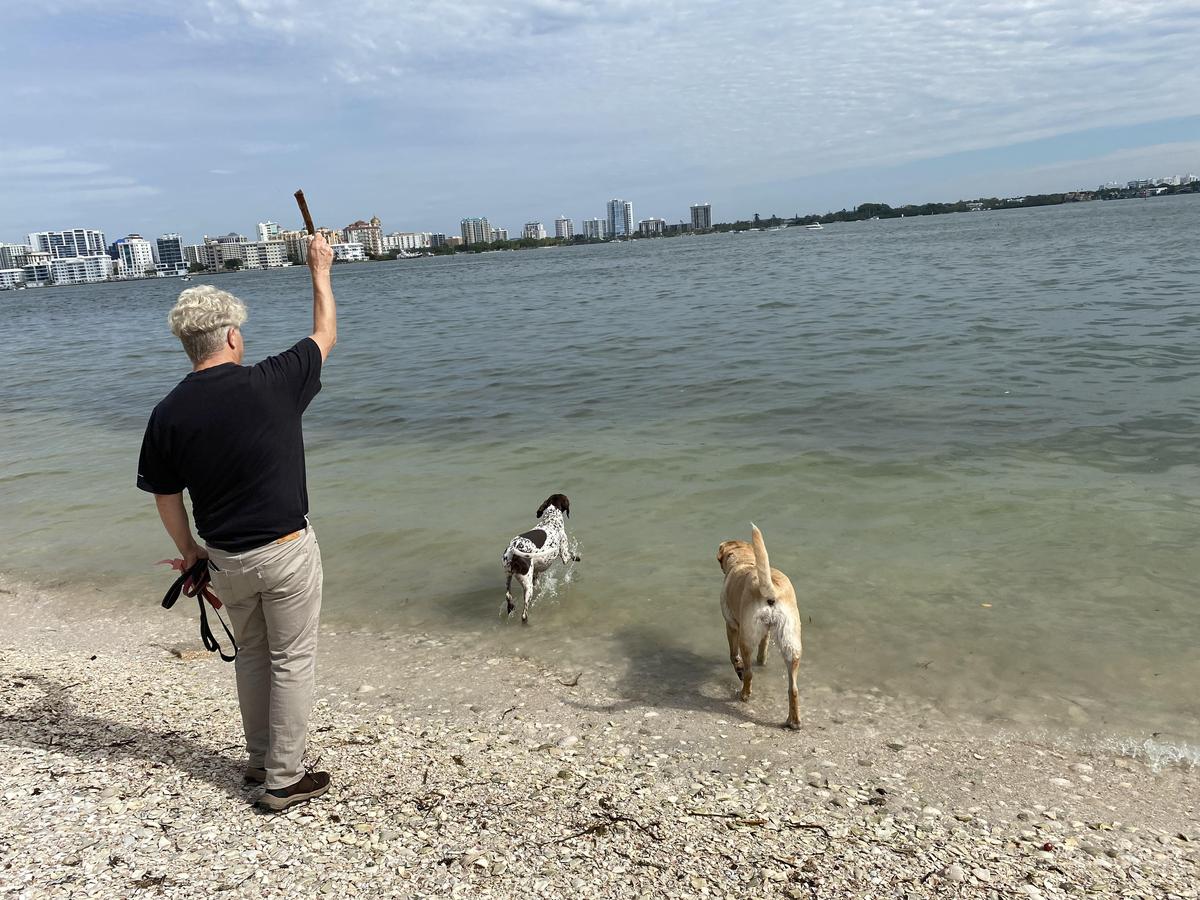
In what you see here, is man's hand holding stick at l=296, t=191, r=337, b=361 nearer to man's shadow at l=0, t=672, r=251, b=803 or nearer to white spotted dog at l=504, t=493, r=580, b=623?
man's shadow at l=0, t=672, r=251, b=803

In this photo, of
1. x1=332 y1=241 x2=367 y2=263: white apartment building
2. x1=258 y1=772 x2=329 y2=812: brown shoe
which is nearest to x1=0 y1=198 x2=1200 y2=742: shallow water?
x1=258 y1=772 x2=329 y2=812: brown shoe

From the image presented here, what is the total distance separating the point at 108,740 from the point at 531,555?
Result: 3.17m

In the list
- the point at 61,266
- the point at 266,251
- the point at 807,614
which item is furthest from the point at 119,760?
the point at 61,266

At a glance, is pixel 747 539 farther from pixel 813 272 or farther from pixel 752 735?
pixel 813 272

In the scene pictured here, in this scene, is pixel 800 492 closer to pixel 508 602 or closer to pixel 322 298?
pixel 508 602

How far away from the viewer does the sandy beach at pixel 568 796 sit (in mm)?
3410

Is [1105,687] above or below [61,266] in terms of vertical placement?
below

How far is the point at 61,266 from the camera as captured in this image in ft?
632

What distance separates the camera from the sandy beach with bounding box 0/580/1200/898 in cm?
341

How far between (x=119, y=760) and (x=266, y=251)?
213774 mm

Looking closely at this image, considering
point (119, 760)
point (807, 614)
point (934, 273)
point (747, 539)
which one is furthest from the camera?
point (934, 273)

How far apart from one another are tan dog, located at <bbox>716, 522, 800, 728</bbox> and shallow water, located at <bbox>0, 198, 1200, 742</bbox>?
0.57 metres

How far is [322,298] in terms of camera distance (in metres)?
3.92

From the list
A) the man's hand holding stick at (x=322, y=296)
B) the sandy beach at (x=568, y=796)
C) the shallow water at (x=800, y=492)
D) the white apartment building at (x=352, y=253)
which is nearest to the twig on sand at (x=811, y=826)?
the sandy beach at (x=568, y=796)
